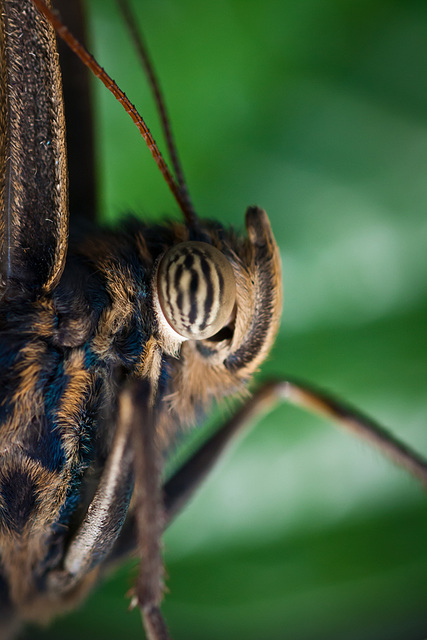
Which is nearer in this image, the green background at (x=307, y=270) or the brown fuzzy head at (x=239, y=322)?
the brown fuzzy head at (x=239, y=322)

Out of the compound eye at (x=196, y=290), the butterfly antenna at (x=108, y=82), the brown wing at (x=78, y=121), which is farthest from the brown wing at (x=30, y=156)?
the brown wing at (x=78, y=121)

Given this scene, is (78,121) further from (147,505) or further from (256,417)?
(147,505)

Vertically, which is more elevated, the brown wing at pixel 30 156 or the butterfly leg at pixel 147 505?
the brown wing at pixel 30 156

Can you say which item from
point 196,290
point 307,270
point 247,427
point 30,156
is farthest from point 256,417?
point 30,156

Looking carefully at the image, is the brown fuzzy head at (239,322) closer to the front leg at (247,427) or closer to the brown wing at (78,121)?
the front leg at (247,427)


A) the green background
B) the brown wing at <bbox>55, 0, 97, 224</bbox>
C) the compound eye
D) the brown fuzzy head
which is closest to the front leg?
the green background

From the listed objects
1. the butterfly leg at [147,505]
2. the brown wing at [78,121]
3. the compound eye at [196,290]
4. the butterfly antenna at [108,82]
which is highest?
the brown wing at [78,121]

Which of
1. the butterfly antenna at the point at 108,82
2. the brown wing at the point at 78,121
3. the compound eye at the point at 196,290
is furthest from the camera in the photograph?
the brown wing at the point at 78,121

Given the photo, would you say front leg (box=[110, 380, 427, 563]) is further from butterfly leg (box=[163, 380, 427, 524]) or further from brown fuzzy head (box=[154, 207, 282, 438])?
brown fuzzy head (box=[154, 207, 282, 438])
